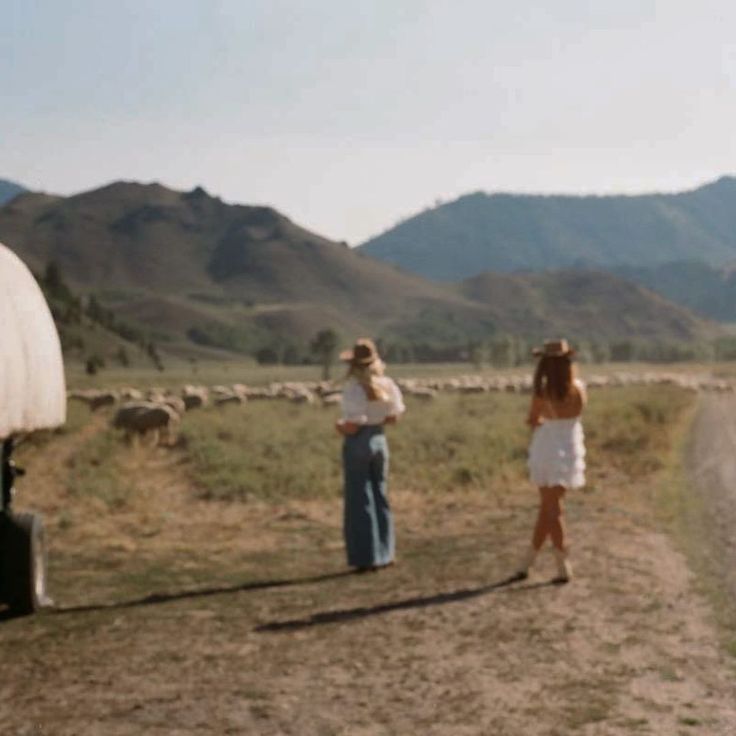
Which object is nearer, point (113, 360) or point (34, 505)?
point (34, 505)

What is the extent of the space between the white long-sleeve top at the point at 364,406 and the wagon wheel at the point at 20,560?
3100 mm

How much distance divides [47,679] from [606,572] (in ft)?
19.1

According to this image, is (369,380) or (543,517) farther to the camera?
(369,380)

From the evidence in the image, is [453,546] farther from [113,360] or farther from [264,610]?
[113,360]

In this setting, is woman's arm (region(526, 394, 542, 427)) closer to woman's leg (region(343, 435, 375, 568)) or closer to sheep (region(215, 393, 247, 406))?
woman's leg (region(343, 435, 375, 568))

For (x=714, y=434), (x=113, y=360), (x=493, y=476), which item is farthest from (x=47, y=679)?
(x=113, y=360)

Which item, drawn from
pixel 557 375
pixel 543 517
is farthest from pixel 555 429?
pixel 543 517

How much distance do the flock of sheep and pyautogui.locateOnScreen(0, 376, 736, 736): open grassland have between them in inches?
400

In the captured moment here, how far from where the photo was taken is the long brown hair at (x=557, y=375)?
33.6 ft

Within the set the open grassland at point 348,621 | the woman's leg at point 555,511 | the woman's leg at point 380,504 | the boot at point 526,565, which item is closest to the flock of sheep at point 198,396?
the open grassland at point 348,621

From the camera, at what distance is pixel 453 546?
43.5ft

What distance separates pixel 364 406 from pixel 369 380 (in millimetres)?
267

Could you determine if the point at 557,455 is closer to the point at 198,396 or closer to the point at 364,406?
the point at 364,406

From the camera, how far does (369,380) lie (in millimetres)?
11039
